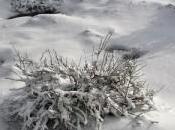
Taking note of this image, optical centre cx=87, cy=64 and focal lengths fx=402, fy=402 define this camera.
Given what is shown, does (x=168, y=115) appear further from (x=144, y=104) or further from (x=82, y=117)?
(x=82, y=117)

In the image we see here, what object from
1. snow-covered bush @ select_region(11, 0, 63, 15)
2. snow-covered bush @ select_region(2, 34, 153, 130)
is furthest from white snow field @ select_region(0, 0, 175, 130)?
snow-covered bush @ select_region(2, 34, 153, 130)

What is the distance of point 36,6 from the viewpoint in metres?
5.35

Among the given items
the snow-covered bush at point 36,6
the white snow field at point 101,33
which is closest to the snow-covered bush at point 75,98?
the white snow field at point 101,33

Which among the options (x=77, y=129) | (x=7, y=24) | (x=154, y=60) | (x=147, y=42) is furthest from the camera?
A: (x=7, y=24)

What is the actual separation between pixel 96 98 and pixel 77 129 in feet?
0.87

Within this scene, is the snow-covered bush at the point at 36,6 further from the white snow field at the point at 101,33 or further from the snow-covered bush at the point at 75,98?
the snow-covered bush at the point at 75,98

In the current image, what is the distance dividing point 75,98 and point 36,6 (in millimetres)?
2778

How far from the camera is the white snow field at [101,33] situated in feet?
12.1

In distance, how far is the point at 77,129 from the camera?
274cm

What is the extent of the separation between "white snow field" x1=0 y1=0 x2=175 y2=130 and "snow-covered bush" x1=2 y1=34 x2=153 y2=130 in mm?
237

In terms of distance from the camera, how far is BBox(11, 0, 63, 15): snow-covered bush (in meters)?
A: 5.32

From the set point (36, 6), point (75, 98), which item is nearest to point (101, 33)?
point (36, 6)

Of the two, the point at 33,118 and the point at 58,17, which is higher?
the point at 58,17

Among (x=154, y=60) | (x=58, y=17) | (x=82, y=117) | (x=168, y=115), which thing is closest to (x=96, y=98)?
(x=82, y=117)
